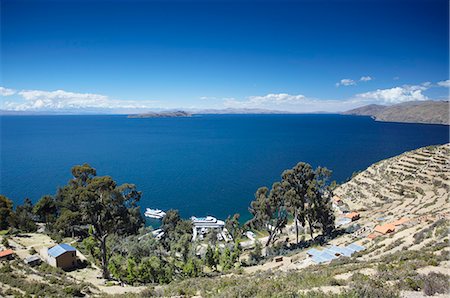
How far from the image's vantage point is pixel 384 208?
4238 cm

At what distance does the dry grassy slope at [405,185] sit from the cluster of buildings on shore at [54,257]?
37.7 m

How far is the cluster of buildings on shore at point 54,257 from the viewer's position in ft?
72.9

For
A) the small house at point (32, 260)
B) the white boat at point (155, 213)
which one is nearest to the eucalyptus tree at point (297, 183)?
the small house at point (32, 260)

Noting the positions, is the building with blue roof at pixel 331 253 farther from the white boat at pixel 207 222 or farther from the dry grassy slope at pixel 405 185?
the white boat at pixel 207 222

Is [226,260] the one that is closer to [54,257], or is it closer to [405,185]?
[54,257]

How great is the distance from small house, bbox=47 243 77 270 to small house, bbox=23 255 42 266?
956 millimetres

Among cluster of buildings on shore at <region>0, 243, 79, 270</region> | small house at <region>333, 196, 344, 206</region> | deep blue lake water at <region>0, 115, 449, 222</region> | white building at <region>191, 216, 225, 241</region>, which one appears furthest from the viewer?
deep blue lake water at <region>0, 115, 449, 222</region>

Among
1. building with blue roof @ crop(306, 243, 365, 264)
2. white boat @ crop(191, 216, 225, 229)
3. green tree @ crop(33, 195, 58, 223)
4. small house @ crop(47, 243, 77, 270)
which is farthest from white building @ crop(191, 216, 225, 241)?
green tree @ crop(33, 195, 58, 223)

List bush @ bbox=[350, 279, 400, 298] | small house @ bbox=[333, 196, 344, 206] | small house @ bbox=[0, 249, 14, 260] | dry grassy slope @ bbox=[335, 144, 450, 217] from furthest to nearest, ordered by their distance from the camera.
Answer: small house @ bbox=[333, 196, 344, 206] → dry grassy slope @ bbox=[335, 144, 450, 217] → small house @ bbox=[0, 249, 14, 260] → bush @ bbox=[350, 279, 400, 298]

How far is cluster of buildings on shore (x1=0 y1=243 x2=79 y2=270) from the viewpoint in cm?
2223

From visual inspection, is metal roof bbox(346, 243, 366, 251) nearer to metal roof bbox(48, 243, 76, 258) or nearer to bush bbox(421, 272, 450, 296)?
bush bbox(421, 272, 450, 296)

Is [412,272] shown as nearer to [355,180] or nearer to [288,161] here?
[355,180]

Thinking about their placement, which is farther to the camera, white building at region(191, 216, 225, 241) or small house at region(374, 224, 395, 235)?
white building at region(191, 216, 225, 241)

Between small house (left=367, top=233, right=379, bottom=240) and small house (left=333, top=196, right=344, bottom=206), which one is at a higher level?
small house (left=367, top=233, right=379, bottom=240)
